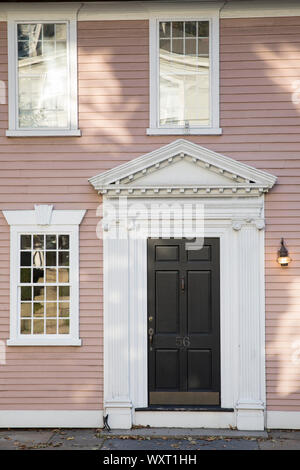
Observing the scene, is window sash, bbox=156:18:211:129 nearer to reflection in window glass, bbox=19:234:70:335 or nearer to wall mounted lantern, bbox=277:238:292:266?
wall mounted lantern, bbox=277:238:292:266

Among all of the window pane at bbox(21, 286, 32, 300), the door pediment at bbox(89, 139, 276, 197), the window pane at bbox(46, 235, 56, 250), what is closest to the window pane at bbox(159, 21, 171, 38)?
the door pediment at bbox(89, 139, 276, 197)

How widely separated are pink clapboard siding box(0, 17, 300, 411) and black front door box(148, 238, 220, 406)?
762 millimetres

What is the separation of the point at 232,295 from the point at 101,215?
2.22 meters

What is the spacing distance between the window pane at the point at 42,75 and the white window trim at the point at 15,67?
0.30ft

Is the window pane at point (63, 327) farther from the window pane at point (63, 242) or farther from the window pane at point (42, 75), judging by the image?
the window pane at point (42, 75)

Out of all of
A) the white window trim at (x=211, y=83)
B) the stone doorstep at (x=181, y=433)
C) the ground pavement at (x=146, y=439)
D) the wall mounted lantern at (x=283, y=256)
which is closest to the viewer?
the ground pavement at (x=146, y=439)

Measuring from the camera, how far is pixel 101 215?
956 centimetres

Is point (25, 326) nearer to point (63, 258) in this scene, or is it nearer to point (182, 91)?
point (63, 258)

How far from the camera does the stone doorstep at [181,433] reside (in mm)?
9117

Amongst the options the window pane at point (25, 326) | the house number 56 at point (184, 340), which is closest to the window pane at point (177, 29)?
the house number 56 at point (184, 340)

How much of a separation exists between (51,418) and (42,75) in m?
5.02

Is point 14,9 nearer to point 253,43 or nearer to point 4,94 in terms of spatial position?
point 4,94

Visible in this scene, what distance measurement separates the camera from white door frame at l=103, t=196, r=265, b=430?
9.37 m

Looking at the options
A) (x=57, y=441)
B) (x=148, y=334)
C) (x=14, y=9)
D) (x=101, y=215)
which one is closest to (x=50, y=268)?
(x=101, y=215)
